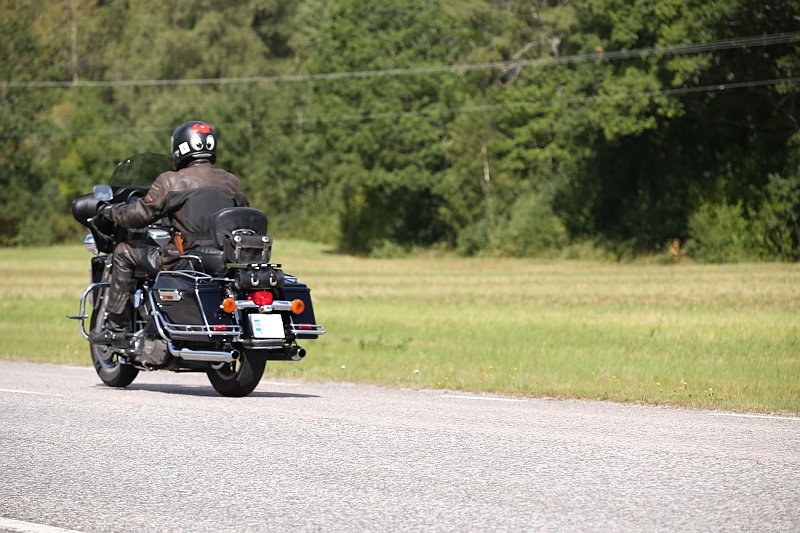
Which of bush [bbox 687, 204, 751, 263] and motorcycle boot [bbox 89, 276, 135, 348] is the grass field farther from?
bush [bbox 687, 204, 751, 263]

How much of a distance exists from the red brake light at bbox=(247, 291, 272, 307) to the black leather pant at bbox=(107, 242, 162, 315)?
1.54 meters

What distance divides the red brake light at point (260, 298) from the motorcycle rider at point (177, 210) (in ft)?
2.09

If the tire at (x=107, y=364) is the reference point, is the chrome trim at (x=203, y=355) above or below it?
above

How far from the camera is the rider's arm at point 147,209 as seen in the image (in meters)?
13.3

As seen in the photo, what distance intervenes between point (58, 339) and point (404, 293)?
17.2 meters

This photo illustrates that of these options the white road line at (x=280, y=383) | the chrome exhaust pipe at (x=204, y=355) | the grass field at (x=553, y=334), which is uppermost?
the chrome exhaust pipe at (x=204, y=355)

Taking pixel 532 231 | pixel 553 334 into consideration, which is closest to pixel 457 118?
pixel 532 231

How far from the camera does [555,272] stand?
55000mm

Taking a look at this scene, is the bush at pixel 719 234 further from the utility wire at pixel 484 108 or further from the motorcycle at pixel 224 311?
the motorcycle at pixel 224 311

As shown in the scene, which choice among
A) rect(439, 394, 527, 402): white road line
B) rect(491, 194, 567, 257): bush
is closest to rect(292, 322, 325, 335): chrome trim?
rect(439, 394, 527, 402): white road line

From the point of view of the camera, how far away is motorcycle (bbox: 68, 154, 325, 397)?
41.3 feet

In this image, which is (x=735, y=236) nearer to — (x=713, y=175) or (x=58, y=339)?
(x=713, y=175)

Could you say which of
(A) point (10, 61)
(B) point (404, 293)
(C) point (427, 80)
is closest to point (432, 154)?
(C) point (427, 80)

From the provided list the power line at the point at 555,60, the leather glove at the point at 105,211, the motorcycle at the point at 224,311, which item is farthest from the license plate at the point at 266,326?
the power line at the point at 555,60
